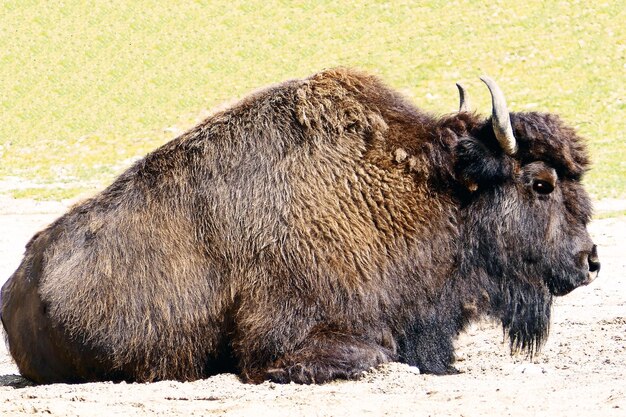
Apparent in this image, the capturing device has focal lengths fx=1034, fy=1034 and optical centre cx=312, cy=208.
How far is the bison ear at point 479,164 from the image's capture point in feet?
19.8

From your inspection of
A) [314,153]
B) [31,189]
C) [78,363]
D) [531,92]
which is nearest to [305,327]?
[314,153]

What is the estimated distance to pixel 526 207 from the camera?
242 inches

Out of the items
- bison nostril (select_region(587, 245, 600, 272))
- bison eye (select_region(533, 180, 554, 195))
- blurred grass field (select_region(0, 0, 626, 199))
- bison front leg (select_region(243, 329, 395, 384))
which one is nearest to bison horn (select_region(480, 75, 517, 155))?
bison eye (select_region(533, 180, 554, 195))

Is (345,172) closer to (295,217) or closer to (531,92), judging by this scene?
(295,217)

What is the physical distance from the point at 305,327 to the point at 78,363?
1.38m

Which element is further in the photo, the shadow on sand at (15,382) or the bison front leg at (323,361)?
the shadow on sand at (15,382)

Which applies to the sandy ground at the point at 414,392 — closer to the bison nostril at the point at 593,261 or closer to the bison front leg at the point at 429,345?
the bison front leg at the point at 429,345

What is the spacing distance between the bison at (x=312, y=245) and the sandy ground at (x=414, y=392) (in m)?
0.25

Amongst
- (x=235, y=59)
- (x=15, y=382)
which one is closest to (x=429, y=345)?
(x=15, y=382)

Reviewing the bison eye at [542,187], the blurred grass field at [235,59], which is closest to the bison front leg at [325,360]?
the bison eye at [542,187]

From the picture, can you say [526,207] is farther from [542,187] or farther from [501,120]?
[501,120]

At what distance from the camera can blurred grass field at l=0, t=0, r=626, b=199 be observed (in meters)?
27.8

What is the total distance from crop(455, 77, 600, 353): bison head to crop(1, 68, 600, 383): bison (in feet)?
0.04

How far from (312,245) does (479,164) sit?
1.13 meters
